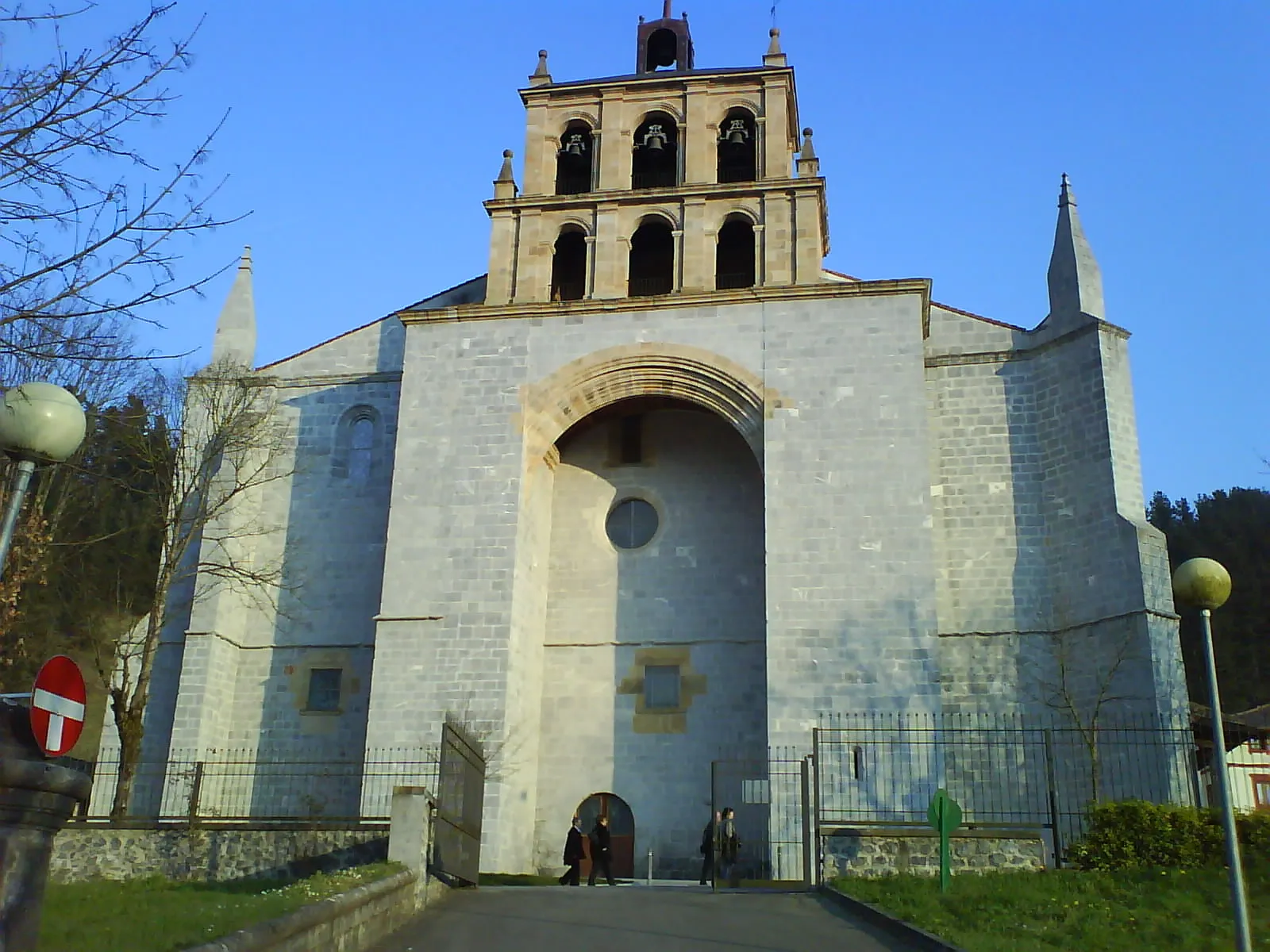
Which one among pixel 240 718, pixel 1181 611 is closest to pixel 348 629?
pixel 240 718

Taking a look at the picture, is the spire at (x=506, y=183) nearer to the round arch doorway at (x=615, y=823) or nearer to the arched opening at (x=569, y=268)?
the arched opening at (x=569, y=268)

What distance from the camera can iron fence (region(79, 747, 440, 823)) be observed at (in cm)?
1958

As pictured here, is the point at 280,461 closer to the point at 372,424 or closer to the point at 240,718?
the point at 372,424

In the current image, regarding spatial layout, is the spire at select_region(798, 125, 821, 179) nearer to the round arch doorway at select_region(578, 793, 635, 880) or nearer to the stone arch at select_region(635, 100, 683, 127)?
the stone arch at select_region(635, 100, 683, 127)

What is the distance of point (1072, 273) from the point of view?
71.6ft

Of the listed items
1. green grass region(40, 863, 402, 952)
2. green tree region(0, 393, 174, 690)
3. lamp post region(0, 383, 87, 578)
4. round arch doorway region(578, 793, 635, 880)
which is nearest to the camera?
lamp post region(0, 383, 87, 578)

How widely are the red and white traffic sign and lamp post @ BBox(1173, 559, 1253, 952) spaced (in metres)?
7.50

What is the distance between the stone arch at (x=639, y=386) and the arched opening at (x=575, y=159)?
4476mm

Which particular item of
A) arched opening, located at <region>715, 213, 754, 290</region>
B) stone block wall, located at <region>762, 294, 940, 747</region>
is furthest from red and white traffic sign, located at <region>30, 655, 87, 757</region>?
arched opening, located at <region>715, 213, 754, 290</region>

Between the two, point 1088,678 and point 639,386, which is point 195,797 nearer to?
point 639,386

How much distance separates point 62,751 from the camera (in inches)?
238

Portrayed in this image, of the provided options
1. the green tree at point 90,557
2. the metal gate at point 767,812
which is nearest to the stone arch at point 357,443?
the green tree at point 90,557

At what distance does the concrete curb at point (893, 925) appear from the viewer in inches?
400

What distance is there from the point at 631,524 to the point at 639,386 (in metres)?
2.77
